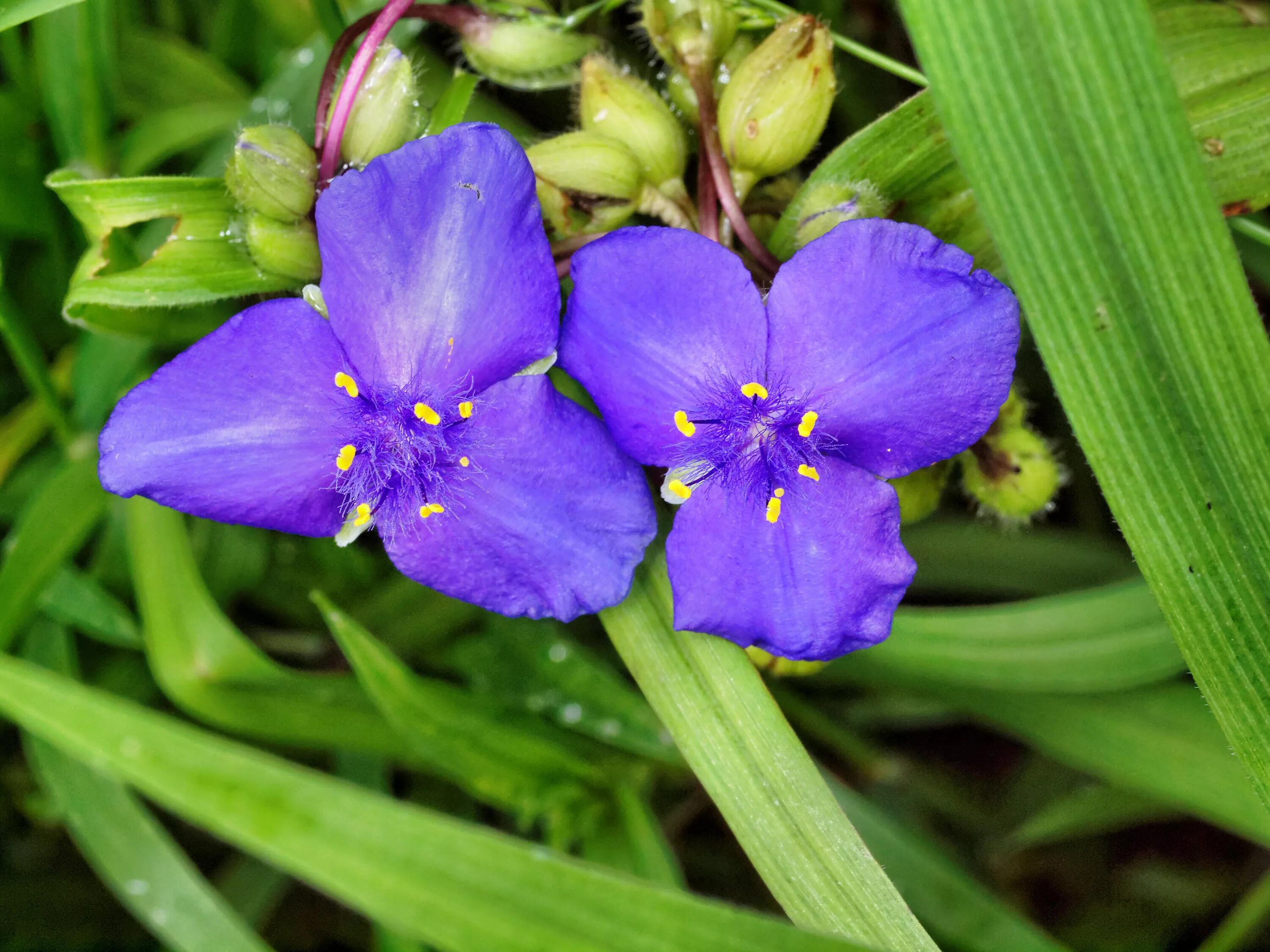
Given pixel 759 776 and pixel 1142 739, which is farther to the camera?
pixel 1142 739

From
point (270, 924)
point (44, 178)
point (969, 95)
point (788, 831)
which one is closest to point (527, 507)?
point (788, 831)

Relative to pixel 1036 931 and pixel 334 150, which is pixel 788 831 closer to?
pixel 1036 931

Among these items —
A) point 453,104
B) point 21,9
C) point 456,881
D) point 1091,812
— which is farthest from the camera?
point 1091,812

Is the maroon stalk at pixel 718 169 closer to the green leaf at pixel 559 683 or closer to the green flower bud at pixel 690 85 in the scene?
the green flower bud at pixel 690 85

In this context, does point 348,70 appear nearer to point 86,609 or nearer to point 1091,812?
point 86,609

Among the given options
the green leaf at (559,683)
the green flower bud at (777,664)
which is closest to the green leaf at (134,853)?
the green leaf at (559,683)

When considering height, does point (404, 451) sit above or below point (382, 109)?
below

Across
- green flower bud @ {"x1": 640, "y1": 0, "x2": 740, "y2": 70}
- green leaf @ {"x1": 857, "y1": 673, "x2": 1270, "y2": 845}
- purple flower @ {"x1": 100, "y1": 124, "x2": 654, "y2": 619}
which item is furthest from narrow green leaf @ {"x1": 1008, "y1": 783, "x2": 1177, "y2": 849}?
green flower bud @ {"x1": 640, "y1": 0, "x2": 740, "y2": 70}

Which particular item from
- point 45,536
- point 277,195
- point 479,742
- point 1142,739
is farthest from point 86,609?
point 1142,739
